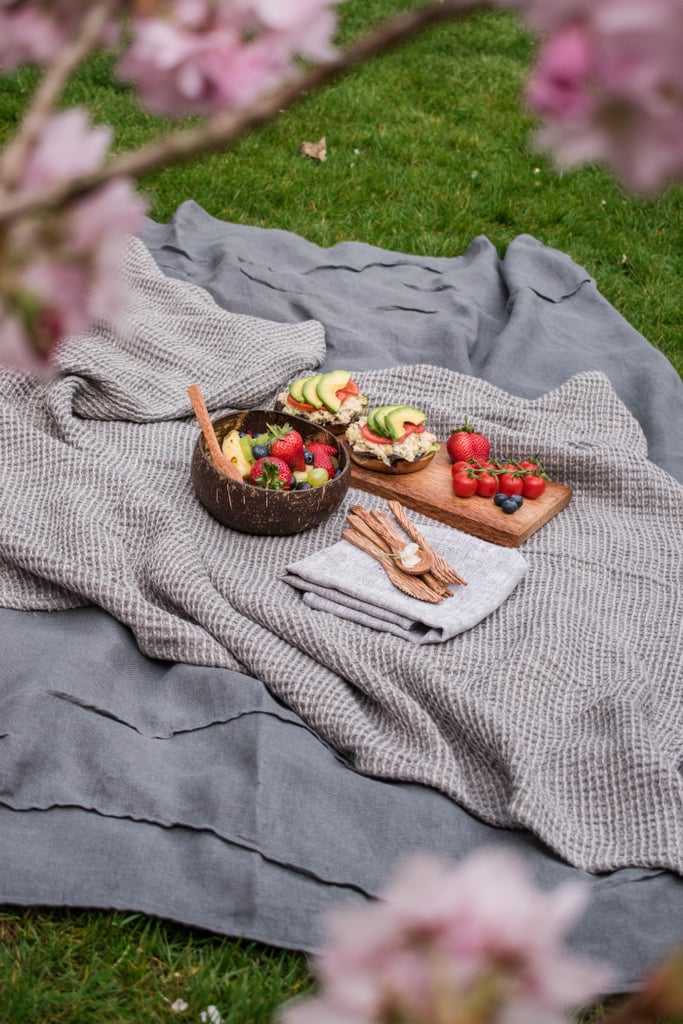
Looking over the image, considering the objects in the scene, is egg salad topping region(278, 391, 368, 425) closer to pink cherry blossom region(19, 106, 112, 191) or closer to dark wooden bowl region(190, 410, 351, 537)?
dark wooden bowl region(190, 410, 351, 537)

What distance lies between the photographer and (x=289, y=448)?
92.5 inches

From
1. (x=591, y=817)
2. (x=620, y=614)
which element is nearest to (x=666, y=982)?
(x=591, y=817)

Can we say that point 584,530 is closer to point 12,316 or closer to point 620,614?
point 620,614

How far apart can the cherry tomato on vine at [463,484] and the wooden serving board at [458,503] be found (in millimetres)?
15

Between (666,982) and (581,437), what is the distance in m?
2.51

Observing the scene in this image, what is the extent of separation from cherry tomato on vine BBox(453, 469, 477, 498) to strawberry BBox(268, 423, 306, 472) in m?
0.39

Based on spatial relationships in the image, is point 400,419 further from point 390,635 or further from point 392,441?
point 390,635

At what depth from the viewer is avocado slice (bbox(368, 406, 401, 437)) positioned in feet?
8.43

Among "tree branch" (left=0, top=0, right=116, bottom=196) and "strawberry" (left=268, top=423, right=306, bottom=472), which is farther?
"strawberry" (left=268, top=423, right=306, bottom=472)

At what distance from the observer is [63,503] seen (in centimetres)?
225

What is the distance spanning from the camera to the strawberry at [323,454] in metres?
2.38

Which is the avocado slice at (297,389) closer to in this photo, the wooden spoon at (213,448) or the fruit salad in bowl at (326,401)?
the fruit salad in bowl at (326,401)

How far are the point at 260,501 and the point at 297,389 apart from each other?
1.68ft

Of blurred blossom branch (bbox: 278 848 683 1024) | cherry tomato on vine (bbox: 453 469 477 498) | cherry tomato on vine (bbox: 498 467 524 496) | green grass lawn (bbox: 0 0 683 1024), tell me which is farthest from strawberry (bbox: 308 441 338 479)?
blurred blossom branch (bbox: 278 848 683 1024)
